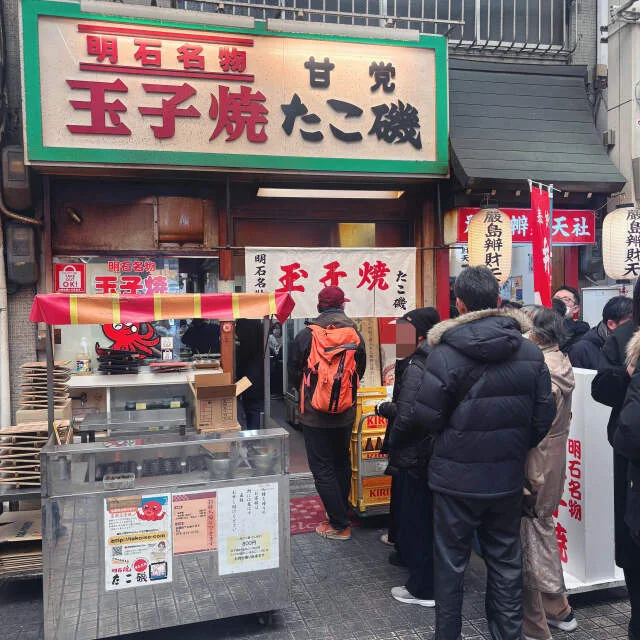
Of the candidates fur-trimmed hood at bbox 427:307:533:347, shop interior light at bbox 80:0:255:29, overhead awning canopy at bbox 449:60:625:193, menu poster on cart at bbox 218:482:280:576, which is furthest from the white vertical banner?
fur-trimmed hood at bbox 427:307:533:347

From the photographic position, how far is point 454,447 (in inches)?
138

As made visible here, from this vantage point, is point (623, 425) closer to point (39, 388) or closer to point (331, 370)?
point (331, 370)

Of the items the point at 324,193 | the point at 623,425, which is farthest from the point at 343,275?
the point at 623,425

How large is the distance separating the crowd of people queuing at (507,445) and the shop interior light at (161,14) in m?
5.07

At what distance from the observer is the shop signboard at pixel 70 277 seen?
24.9 ft

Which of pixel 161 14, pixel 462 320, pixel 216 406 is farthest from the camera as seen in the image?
pixel 161 14

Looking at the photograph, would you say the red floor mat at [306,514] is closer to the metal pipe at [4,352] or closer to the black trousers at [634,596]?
the black trousers at [634,596]

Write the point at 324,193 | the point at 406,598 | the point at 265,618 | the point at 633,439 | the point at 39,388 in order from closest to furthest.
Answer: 1. the point at 633,439
2. the point at 265,618
3. the point at 406,598
4. the point at 39,388
5. the point at 324,193

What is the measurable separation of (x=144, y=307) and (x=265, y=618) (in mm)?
2356

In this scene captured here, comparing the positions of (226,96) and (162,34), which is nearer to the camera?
(162,34)

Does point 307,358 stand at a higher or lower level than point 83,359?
higher

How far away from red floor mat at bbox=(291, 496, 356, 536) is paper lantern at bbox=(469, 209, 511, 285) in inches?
136

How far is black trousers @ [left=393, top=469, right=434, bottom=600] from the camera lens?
4.47 meters

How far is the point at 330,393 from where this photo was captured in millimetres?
5410
